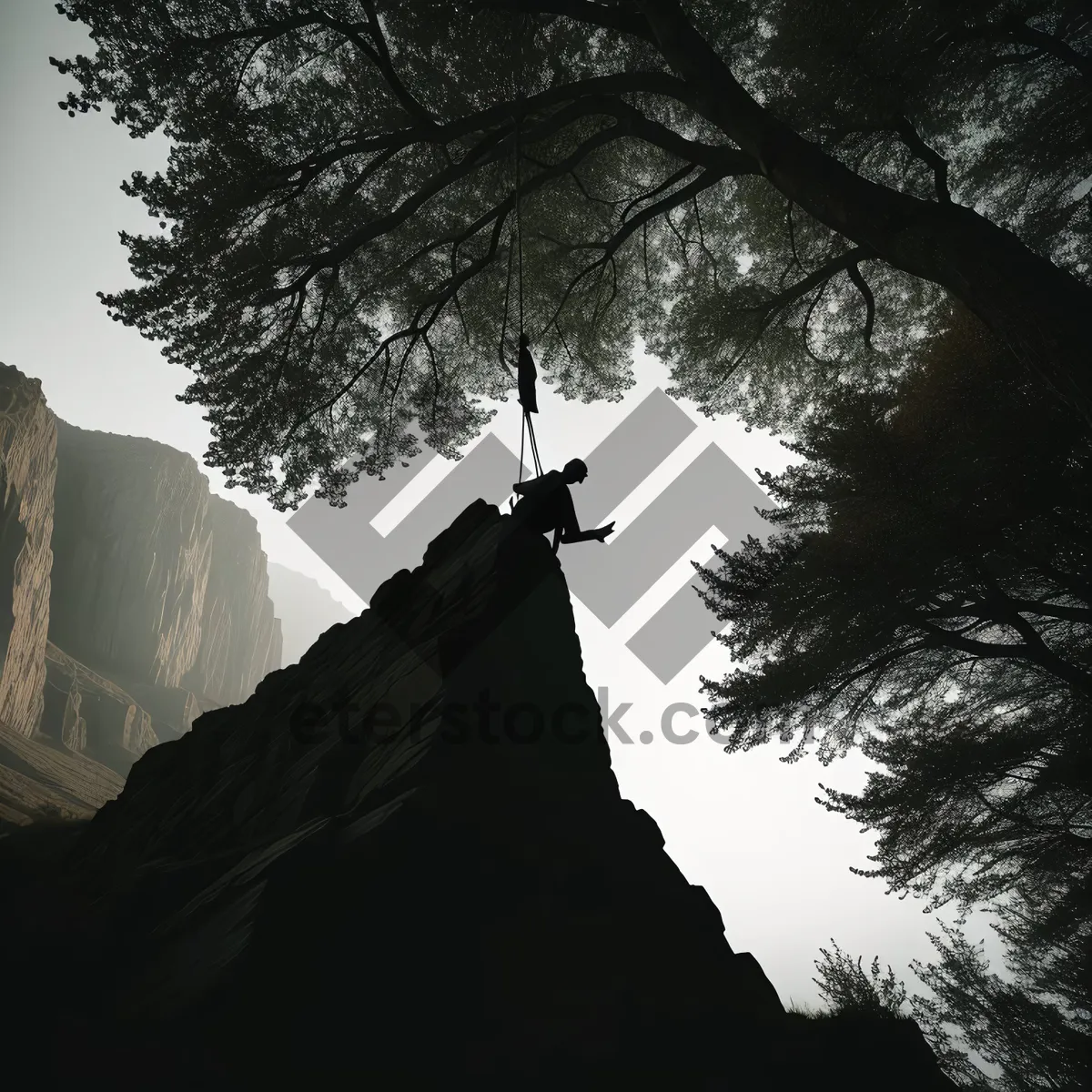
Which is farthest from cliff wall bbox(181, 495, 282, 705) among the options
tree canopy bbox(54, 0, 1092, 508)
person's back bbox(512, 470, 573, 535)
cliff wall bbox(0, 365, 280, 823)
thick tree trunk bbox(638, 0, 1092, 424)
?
Result: thick tree trunk bbox(638, 0, 1092, 424)

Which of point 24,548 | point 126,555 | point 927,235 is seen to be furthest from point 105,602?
point 927,235

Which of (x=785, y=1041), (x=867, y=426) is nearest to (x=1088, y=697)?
(x=867, y=426)

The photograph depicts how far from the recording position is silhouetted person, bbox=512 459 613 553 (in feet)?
12.1

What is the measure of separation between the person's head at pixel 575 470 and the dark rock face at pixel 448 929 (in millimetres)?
537

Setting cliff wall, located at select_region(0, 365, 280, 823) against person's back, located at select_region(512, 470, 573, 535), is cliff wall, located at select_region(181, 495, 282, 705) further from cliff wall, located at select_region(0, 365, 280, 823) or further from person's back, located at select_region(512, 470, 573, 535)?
person's back, located at select_region(512, 470, 573, 535)

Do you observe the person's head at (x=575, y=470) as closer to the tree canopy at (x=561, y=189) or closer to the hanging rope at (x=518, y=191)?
the hanging rope at (x=518, y=191)

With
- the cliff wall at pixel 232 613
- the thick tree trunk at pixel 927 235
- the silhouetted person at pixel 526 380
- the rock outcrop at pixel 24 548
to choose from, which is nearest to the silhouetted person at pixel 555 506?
the silhouetted person at pixel 526 380

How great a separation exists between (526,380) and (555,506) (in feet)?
3.07

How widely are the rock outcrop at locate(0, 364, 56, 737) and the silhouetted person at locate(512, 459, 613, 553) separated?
37495 mm

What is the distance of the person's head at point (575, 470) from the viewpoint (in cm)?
367

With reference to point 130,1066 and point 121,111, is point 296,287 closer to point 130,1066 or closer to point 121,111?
point 121,111

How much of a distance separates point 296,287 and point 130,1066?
19.0 ft

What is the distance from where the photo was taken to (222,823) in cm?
402

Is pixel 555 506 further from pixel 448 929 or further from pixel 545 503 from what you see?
pixel 448 929
